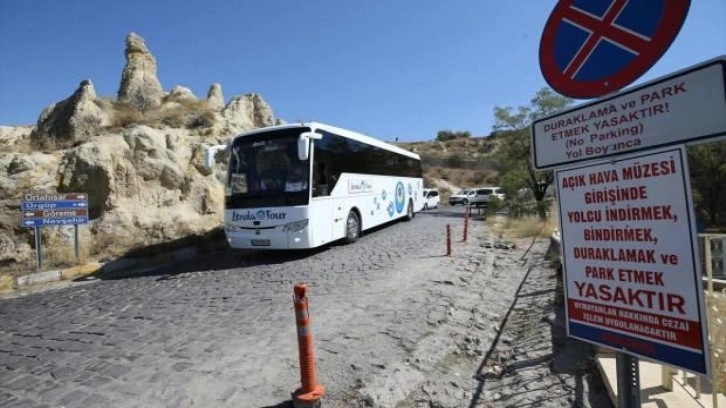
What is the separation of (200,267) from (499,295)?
297 inches

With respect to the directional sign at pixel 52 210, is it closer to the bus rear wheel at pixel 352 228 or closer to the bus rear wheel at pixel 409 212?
the bus rear wheel at pixel 352 228

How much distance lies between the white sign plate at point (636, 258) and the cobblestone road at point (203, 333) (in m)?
2.46

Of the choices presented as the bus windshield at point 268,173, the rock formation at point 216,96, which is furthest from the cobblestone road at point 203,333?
the rock formation at point 216,96

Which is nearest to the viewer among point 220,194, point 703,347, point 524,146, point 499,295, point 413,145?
point 703,347

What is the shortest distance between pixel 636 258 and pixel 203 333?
16.8 feet

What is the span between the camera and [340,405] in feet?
12.3

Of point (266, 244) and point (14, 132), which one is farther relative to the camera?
point (14, 132)

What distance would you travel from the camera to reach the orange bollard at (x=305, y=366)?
11.8ft

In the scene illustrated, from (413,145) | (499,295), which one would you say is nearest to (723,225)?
(499,295)

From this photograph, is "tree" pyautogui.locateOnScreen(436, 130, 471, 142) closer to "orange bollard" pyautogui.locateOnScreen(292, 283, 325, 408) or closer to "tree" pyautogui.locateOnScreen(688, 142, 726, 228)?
"tree" pyautogui.locateOnScreen(688, 142, 726, 228)

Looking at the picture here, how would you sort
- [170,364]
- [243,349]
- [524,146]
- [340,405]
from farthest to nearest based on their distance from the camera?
[524,146] < [243,349] < [170,364] < [340,405]

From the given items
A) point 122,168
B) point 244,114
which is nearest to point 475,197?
point 244,114

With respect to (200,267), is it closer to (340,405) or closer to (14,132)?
(340,405)

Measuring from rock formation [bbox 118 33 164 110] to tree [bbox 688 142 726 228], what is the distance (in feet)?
120
